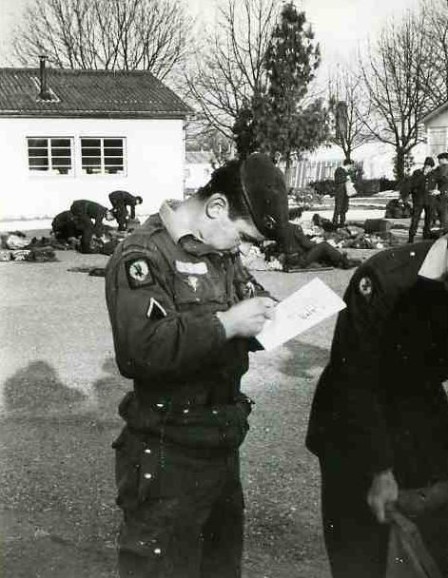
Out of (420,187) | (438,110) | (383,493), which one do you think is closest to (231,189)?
(383,493)

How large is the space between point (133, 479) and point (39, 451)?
100 inches

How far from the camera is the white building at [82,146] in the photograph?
26.2 meters

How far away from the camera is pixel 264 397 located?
19.1 ft

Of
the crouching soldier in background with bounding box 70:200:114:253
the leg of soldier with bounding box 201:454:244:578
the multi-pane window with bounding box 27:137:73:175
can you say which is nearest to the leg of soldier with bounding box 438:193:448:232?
the crouching soldier in background with bounding box 70:200:114:253

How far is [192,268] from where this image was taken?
2.34 m

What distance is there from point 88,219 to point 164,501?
45.7 feet

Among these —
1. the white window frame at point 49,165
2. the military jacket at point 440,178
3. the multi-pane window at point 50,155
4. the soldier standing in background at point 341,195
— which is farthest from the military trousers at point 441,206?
the multi-pane window at point 50,155

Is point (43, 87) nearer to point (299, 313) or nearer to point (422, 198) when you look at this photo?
point (422, 198)

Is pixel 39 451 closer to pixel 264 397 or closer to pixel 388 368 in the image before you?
pixel 264 397

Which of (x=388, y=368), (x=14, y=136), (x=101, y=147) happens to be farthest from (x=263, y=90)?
(x=388, y=368)

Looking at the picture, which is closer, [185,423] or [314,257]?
[185,423]

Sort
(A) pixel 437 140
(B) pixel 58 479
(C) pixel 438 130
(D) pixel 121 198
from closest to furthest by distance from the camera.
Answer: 1. (B) pixel 58 479
2. (D) pixel 121 198
3. (C) pixel 438 130
4. (A) pixel 437 140

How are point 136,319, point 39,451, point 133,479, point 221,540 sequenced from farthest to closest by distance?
point 39,451 → point 221,540 → point 133,479 → point 136,319

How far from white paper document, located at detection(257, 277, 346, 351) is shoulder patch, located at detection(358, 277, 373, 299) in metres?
0.08
